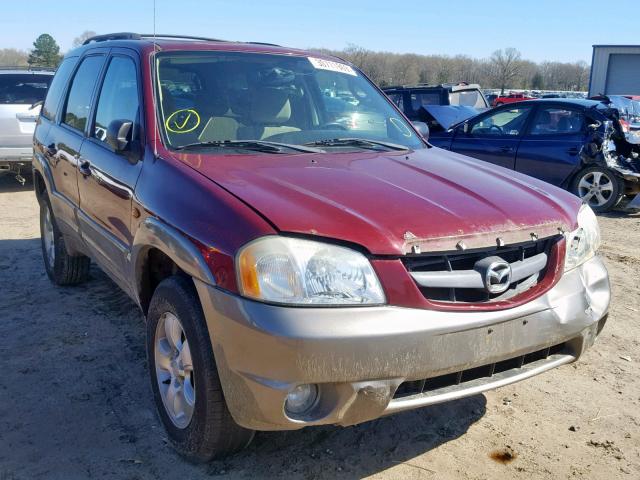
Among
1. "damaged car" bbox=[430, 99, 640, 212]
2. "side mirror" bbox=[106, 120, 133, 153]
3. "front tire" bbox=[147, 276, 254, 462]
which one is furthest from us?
"damaged car" bbox=[430, 99, 640, 212]

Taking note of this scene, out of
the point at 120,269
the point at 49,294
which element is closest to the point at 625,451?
the point at 120,269

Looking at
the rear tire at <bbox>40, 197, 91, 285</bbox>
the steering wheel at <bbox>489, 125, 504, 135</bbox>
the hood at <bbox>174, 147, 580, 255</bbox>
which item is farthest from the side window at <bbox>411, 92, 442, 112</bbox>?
the hood at <bbox>174, 147, 580, 255</bbox>

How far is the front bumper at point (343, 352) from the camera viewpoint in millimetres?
2270

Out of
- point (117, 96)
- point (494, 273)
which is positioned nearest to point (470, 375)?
point (494, 273)

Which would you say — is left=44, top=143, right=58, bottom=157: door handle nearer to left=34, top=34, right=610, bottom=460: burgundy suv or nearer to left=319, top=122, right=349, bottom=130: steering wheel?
left=34, top=34, right=610, bottom=460: burgundy suv

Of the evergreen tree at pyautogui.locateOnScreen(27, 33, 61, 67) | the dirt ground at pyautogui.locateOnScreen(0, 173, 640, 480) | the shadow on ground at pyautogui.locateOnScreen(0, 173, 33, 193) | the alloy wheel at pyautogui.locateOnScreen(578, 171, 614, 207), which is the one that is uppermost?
the evergreen tree at pyautogui.locateOnScreen(27, 33, 61, 67)

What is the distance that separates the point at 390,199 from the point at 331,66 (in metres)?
1.86

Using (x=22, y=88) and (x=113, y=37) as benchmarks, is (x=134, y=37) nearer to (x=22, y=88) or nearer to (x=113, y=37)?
(x=113, y=37)

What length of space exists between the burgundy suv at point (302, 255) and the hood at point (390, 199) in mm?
11

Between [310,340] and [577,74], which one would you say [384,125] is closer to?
[310,340]

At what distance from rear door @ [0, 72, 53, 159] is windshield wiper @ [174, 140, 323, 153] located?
23.2 feet

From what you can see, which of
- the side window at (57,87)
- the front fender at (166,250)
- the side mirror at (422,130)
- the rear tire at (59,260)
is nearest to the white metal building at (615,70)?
the side mirror at (422,130)

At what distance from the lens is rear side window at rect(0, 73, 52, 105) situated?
9.60 m

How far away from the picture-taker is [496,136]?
9.45 metres
